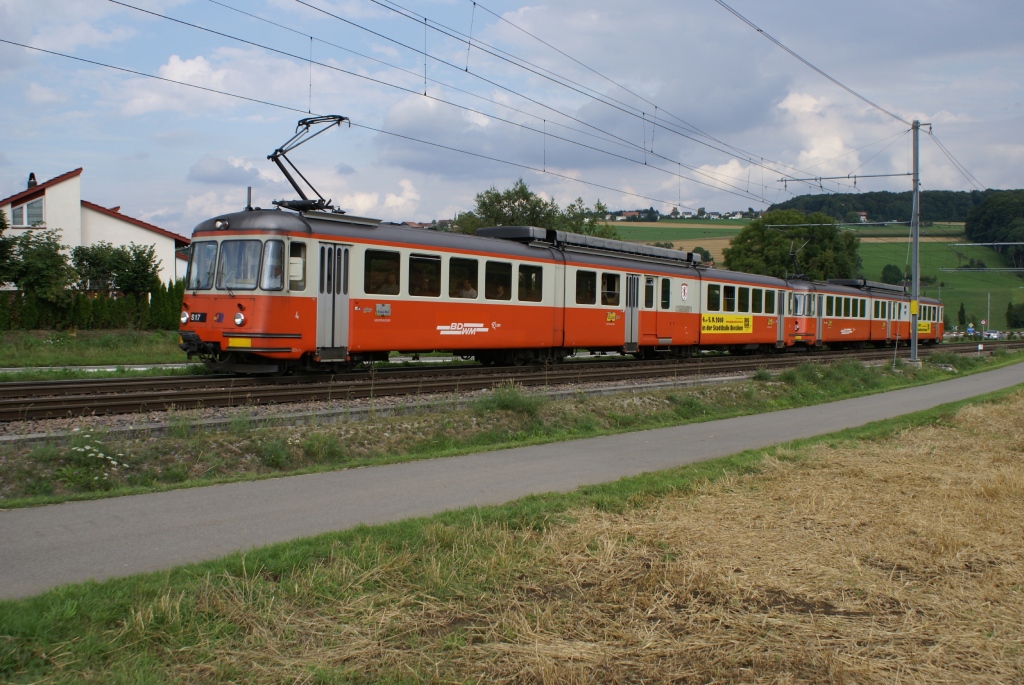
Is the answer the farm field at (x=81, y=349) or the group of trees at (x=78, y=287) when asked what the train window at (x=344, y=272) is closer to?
the farm field at (x=81, y=349)

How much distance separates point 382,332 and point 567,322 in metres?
6.72

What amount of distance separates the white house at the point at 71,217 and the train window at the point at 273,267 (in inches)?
A: 1149

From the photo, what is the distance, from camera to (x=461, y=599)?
5.14 metres

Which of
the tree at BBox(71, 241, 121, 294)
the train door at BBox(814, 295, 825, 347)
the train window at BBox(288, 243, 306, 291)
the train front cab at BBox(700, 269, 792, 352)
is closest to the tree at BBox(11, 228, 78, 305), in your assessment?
the tree at BBox(71, 241, 121, 294)

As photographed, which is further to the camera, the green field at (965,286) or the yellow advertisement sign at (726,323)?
the green field at (965,286)

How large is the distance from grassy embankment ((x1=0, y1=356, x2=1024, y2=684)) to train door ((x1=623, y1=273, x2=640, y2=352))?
55.4ft

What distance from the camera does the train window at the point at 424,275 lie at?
17.4 meters

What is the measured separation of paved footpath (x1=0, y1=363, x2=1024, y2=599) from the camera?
5.92 meters

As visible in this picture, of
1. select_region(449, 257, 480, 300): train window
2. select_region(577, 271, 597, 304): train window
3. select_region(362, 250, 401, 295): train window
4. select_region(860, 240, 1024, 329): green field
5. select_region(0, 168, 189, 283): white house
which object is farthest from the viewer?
select_region(860, 240, 1024, 329): green field

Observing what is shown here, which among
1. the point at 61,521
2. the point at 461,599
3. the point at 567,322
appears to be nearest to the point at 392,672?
the point at 461,599

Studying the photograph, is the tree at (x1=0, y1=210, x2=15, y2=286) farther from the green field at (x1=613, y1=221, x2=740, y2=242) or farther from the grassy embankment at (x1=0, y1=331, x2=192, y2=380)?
the green field at (x1=613, y1=221, x2=740, y2=242)

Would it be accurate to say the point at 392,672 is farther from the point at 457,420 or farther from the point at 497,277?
the point at 497,277

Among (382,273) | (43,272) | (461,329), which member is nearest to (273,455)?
(382,273)

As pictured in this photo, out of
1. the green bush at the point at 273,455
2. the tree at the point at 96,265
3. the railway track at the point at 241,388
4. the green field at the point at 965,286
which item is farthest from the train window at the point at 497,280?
the green field at the point at 965,286
